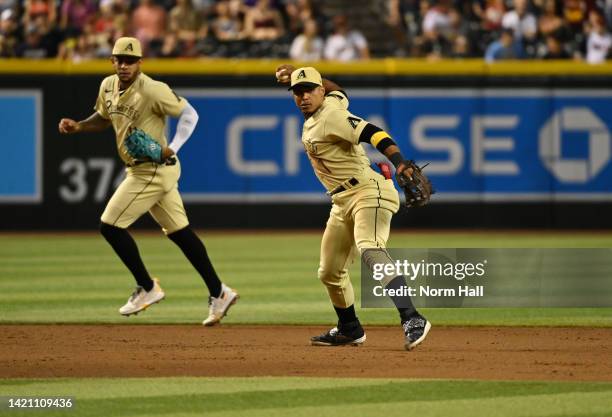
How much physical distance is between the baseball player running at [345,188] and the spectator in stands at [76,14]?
11.5 m

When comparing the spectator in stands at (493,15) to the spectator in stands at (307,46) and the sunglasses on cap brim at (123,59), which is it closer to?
the spectator in stands at (307,46)

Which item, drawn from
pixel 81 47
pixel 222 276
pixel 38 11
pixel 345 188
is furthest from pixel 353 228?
pixel 38 11

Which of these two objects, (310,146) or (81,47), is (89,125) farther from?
(81,47)

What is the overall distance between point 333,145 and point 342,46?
36.7 ft

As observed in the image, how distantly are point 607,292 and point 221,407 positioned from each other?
5.84m

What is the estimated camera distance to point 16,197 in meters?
18.9

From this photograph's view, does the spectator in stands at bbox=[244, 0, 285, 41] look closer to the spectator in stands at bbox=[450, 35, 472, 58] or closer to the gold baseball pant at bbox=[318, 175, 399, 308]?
the spectator in stands at bbox=[450, 35, 472, 58]

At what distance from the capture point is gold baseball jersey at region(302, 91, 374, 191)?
8.52 m

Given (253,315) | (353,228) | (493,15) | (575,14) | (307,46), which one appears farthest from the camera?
(493,15)

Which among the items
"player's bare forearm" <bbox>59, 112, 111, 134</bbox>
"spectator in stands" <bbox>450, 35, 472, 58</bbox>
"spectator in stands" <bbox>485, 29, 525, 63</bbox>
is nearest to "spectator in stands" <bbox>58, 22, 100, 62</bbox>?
"spectator in stands" <bbox>450, 35, 472, 58</bbox>

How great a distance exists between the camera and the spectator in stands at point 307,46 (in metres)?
19.4

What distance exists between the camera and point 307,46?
63.6 feet

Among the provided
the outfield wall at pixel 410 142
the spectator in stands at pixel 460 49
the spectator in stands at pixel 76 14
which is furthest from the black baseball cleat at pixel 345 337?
the spectator in stands at pixel 76 14

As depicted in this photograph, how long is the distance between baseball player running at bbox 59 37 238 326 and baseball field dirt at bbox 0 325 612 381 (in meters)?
0.30
